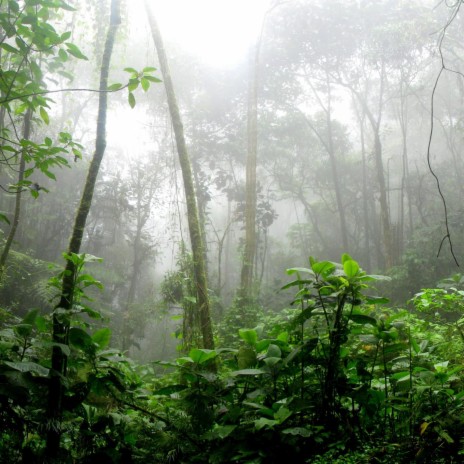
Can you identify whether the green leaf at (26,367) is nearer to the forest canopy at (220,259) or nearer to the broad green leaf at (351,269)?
the forest canopy at (220,259)

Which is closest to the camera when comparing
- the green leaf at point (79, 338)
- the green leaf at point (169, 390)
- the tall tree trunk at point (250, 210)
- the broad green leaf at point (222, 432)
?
the broad green leaf at point (222, 432)

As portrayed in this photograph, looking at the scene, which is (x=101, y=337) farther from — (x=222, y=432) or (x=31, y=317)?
(x=222, y=432)

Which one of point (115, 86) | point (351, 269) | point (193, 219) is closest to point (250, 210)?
point (193, 219)

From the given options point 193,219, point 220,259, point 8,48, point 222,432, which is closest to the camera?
point 222,432

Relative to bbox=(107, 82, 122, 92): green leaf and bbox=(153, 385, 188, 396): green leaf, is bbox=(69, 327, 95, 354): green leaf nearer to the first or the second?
bbox=(153, 385, 188, 396): green leaf

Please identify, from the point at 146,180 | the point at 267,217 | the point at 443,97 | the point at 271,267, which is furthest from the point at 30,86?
the point at 443,97

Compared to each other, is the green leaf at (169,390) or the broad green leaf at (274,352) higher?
the broad green leaf at (274,352)

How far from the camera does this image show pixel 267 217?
43.7 feet

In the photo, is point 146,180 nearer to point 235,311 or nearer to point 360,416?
point 235,311

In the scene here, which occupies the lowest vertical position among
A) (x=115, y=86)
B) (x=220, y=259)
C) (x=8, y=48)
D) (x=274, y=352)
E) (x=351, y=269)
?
(x=274, y=352)

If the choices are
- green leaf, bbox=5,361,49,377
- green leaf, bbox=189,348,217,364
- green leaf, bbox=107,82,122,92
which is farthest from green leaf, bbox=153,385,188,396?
green leaf, bbox=107,82,122,92

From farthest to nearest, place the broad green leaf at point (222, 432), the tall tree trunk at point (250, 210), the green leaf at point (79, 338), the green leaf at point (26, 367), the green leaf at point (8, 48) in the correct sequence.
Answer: the tall tree trunk at point (250, 210) → the green leaf at point (8, 48) → the green leaf at point (79, 338) → the broad green leaf at point (222, 432) → the green leaf at point (26, 367)

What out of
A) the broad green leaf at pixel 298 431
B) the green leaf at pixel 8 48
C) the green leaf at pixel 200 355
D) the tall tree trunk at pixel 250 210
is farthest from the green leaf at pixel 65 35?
the tall tree trunk at pixel 250 210

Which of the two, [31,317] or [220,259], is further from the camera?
[220,259]
